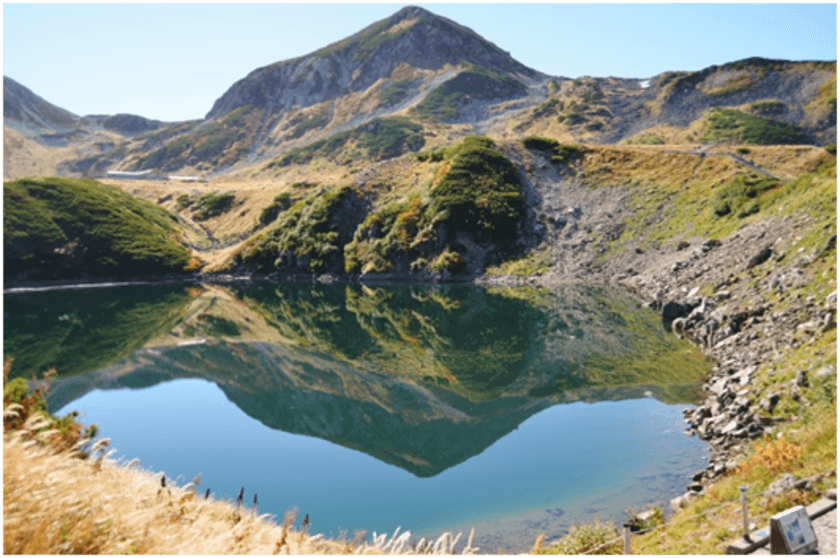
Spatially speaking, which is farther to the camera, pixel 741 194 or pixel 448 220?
pixel 448 220

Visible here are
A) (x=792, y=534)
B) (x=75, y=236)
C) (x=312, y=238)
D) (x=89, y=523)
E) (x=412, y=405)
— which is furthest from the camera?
(x=75, y=236)

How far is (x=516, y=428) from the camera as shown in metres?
32.4

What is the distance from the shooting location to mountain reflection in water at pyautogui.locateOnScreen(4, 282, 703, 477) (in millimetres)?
34594

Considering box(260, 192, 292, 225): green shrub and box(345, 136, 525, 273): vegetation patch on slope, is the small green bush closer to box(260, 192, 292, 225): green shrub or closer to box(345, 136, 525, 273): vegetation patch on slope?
box(345, 136, 525, 273): vegetation patch on slope

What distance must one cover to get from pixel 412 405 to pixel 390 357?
13.0 meters

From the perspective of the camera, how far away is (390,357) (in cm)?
4981

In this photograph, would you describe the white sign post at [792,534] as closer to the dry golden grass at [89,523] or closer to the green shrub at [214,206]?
the dry golden grass at [89,523]

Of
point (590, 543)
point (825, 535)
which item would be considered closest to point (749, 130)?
point (590, 543)

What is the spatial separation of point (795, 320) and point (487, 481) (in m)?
20.2

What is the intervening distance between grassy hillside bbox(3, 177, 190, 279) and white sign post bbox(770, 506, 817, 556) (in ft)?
399

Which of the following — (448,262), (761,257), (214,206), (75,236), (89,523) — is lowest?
(89,523)

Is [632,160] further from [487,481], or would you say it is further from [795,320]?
[487,481]

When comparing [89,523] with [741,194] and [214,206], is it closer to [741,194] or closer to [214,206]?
[741,194]

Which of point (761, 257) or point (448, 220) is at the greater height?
point (448, 220)
